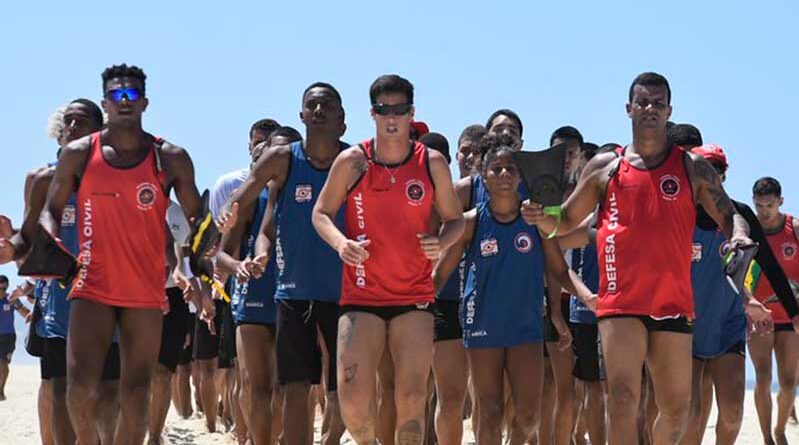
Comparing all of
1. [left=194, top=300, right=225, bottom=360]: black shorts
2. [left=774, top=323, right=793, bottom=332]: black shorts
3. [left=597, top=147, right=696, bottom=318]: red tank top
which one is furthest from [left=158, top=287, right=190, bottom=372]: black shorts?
[left=774, top=323, right=793, bottom=332]: black shorts

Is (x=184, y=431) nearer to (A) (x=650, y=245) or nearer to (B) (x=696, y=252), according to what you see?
(B) (x=696, y=252)

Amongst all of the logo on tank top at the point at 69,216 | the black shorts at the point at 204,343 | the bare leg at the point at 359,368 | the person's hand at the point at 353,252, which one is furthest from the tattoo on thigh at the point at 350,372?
the black shorts at the point at 204,343

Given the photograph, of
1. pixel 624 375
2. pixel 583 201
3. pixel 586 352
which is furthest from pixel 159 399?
pixel 624 375

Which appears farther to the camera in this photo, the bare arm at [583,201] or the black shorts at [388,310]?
the bare arm at [583,201]

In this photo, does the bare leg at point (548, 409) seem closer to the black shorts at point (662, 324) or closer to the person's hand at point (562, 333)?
the person's hand at point (562, 333)

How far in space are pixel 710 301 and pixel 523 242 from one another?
1847 millimetres

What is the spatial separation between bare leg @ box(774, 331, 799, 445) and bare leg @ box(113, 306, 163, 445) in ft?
27.7

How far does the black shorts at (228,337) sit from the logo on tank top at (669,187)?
17.0ft

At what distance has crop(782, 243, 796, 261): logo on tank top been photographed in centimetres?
1697

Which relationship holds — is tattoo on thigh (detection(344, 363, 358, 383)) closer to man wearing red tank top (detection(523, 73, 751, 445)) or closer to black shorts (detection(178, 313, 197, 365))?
man wearing red tank top (detection(523, 73, 751, 445))

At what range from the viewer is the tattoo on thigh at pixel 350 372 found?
9844 mm

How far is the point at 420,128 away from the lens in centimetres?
1499

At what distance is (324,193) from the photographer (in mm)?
10219

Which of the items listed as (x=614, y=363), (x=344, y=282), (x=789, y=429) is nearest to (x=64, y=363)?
(x=344, y=282)
